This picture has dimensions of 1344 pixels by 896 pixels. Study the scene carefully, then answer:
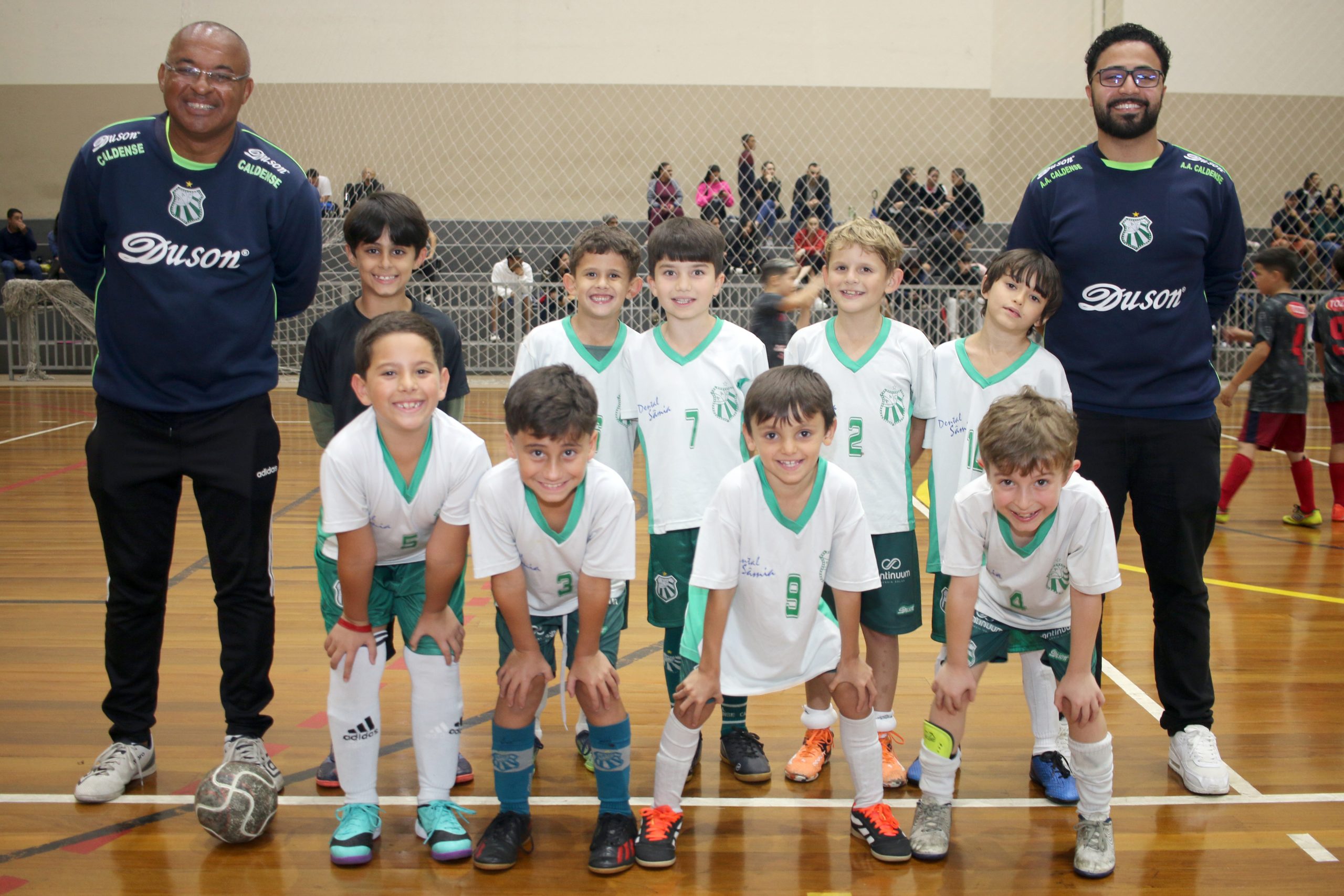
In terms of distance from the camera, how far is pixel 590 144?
544 inches

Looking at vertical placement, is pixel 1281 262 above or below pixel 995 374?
above

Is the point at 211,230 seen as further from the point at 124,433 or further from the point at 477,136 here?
the point at 477,136

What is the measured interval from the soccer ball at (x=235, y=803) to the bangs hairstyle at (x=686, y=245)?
1.63 m

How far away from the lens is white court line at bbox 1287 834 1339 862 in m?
2.50

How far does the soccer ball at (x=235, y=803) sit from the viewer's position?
251 cm

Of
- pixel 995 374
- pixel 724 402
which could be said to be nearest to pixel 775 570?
pixel 724 402

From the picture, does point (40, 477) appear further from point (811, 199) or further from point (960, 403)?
point (811, 199)

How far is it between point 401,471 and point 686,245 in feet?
3.22

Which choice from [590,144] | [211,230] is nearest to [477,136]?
[590,144]

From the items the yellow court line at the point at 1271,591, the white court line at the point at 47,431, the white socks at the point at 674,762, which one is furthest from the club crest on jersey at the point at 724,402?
the white court line at the point at 47,431

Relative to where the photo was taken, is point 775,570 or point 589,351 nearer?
point 775,570

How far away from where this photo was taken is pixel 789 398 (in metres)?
2.45

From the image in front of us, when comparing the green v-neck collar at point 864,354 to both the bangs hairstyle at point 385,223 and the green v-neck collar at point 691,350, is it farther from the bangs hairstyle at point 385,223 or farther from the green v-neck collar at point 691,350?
the bangs hairstyle at point 385,223

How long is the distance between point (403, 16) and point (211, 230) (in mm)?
12174
